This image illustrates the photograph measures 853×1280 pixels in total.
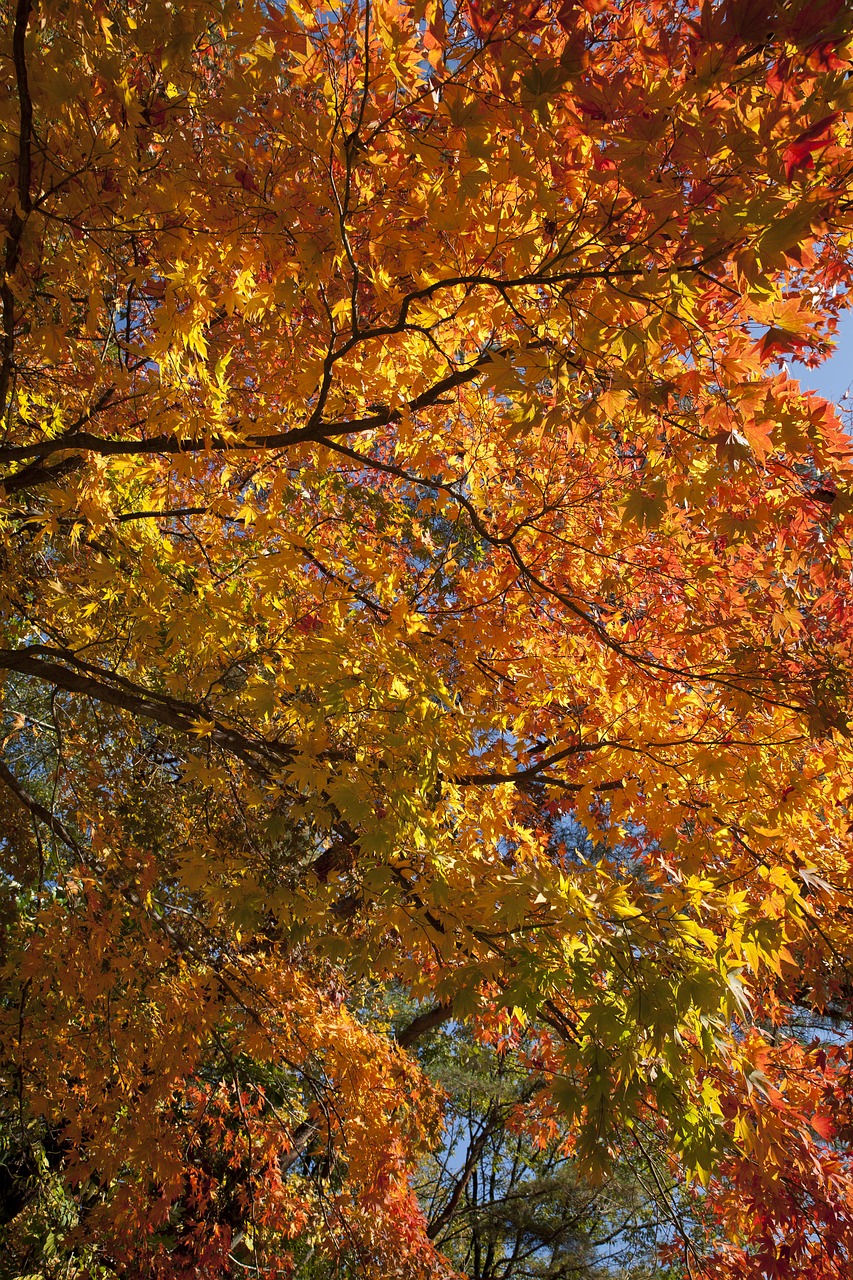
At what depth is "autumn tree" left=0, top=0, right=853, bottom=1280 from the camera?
6.53 ft

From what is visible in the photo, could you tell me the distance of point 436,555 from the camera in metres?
5.94

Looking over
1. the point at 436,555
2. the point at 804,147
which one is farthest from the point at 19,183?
the point at 436,555

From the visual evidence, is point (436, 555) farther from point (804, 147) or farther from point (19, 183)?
point (804, 147)

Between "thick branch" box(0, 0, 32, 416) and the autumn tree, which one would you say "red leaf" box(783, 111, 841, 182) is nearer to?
the autumn tree

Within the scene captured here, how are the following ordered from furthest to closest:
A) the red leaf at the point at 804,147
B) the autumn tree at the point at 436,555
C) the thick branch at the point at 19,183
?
1. the thick branch at the point at 19,183
2. the autumn tree at the point at 436,555
3. the red leaf at the point at 804,147

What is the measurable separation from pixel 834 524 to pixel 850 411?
129 centimetres

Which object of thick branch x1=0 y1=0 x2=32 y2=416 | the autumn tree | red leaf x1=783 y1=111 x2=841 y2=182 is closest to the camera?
red leaf x1=783 y1=111 x2=841 y2=182

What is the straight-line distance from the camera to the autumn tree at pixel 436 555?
6.53 feet

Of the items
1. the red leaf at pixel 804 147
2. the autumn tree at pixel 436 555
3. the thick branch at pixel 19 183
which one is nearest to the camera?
the red leaf at pixel 804 147

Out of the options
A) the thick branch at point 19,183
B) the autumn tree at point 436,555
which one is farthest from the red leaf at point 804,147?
the thick branch at point 19,183

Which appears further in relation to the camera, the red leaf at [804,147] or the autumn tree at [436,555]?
the autumn tree at [436,555]

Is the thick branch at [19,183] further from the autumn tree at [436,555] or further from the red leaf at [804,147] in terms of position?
the red leaf at [804,147]

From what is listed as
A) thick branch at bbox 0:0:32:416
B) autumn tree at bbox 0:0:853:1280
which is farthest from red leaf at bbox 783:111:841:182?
thick branch at bbox 0:0:32:416

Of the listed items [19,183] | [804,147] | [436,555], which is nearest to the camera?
[804,147]
